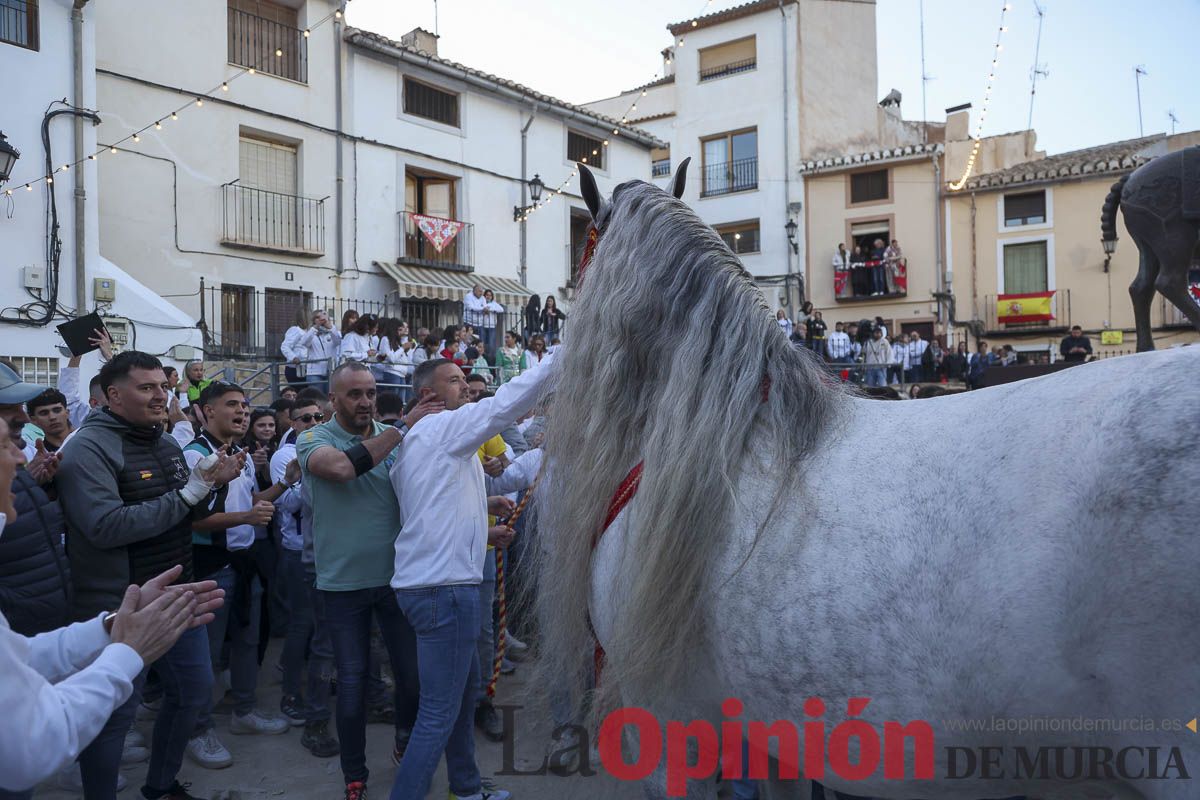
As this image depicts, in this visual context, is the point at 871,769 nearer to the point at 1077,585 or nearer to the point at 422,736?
the point at 1077,585

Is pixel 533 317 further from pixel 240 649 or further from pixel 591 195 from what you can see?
pixel 591 195

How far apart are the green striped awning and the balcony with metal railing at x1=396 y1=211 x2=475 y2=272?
0.56 ft

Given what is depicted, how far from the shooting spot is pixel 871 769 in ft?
5.88

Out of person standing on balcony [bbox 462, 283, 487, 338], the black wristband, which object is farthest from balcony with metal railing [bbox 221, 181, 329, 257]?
the black wristband

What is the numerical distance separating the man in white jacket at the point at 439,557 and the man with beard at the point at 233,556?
1.09 metres

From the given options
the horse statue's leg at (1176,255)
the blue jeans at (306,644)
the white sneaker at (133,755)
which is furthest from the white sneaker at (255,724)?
the horse statue's leg at (1176,255)

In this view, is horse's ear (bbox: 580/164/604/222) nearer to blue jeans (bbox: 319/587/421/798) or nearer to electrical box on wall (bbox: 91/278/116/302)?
blue jeans (bbox: 319/587/421/798)

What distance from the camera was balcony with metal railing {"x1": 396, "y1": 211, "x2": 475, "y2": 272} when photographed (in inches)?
694

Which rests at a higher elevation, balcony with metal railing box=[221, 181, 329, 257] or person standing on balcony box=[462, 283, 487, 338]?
balcony with metal railing box=[221, 181, 329, 257]

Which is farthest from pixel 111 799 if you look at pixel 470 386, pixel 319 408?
pixel 470 386

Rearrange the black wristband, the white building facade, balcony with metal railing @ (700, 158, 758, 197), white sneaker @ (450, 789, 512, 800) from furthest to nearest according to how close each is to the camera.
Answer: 1. balcony with metal railing @ (700, 158, 758, 197)
2. the white building facade
3. white sneaker @ (450, 789, 512, 800)
4. the black wristband

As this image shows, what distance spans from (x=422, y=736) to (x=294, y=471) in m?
1.92

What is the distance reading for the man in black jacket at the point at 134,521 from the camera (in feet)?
11.2

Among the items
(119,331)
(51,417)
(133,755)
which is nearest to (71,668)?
(133,755)
